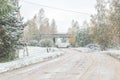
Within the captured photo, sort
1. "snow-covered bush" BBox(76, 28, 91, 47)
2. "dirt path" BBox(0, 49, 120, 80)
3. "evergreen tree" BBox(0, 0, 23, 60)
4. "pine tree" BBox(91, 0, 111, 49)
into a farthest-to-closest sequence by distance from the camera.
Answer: "snow-covered bush" BBox(76, 28, 91, 47) → "pine tree" BBox(91, 0, 111, 49) → "evergreen tree" BBox(0, 0, 23, 60) → "dirt path" BBox(0, 49, 120, 80)

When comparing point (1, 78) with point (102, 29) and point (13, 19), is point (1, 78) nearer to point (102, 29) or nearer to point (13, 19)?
point (13, 19)

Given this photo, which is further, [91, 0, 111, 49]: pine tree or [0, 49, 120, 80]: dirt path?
[91, 0, 111, 49]: pine tree

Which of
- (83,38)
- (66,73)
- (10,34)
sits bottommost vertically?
(66,73)

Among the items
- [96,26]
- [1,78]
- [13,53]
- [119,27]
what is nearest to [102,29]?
[96,26]

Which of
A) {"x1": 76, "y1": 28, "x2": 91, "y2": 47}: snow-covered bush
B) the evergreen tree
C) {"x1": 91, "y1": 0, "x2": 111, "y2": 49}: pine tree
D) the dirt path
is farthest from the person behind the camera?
{"x1": 76, "y1": 28, "x2": 91, "y2": 47}: snow-covered bush

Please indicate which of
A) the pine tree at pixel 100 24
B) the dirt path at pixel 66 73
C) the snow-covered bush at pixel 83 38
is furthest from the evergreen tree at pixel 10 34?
the snow-covered bush at pixel 83 38

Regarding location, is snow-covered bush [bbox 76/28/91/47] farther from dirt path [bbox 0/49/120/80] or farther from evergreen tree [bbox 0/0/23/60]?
dirt path [bbox 0/49/120/80]

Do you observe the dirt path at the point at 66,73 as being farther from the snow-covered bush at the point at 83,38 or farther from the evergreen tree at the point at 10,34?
the snow-covered bush at the point at 83,38

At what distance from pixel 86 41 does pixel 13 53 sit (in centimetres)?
7602

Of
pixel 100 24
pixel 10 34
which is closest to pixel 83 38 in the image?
pixel 100 24

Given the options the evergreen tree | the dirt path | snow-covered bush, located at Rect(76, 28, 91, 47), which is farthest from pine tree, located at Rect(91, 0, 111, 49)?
the dirt path

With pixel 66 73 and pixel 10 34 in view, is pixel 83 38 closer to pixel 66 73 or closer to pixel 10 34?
pixel 10 34

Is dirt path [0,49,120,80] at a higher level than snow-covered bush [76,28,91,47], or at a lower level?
lower

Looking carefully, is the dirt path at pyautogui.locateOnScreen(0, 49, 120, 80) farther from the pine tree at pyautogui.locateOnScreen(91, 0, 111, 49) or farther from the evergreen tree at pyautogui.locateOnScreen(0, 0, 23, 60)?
the pine tree at pyautogui.locateOnScreen(91, 0, 111, 49)
